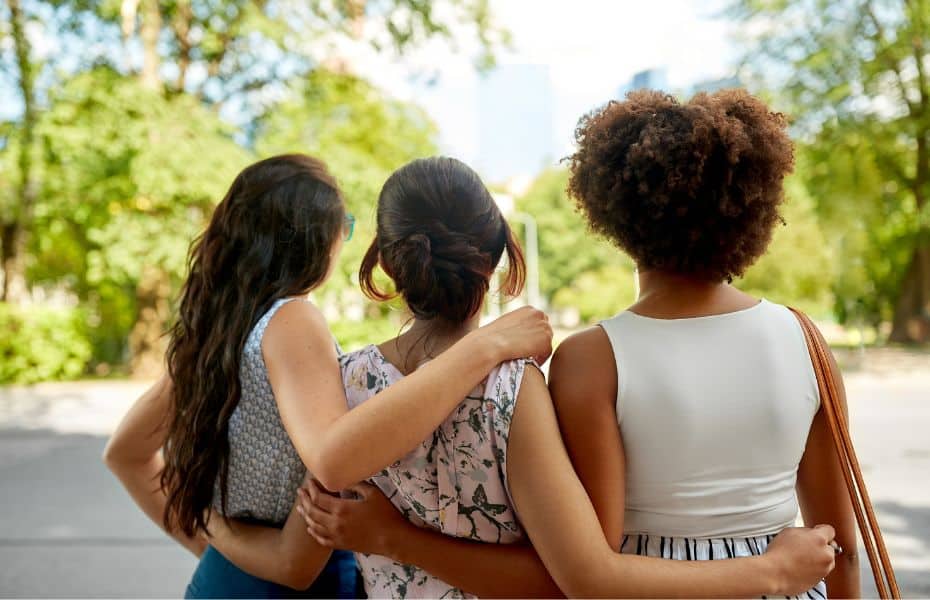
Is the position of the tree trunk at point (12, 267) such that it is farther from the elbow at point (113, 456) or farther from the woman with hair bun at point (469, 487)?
the woman with hair bun at point (469, 487)

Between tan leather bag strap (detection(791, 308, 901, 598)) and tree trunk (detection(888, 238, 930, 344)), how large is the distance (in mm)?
21238

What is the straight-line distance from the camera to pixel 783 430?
54.9 inches

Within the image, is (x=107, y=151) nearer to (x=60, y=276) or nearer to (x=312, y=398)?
(x=60, y=276)

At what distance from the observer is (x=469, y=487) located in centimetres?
138

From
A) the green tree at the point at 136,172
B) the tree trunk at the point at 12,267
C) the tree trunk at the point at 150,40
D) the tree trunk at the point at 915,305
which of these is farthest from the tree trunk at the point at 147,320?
the tree trunk at the point at 915,305

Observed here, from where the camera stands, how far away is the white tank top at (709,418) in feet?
4.46

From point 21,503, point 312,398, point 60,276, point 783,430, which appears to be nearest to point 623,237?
point 783,430

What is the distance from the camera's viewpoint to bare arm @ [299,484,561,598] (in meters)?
1.37

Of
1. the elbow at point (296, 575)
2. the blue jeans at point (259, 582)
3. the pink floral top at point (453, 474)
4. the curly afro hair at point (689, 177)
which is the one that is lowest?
the blue jeans at point (259, 582)

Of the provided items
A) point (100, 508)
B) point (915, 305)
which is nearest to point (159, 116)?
point (100, 508)

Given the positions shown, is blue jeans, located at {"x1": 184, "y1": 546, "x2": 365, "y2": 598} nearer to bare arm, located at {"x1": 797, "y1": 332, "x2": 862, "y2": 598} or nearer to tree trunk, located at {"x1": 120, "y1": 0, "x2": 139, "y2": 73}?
bare arm, located at {"x1": 797, "y1": 332, "x2": 862, "y2": 598}

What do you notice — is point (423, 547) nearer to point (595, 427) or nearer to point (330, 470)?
point (330, 470)

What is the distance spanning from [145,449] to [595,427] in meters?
1.17

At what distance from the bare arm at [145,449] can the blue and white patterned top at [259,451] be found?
0.84ft
